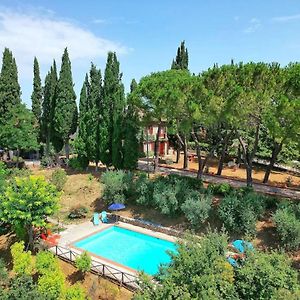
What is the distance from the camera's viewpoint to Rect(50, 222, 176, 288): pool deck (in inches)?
732

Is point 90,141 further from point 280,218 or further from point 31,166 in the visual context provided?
point 280,218

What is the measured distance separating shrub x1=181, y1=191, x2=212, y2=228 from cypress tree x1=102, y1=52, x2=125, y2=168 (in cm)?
1312

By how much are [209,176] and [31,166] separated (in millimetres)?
24882

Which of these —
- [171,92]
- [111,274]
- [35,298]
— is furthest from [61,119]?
[35,298]

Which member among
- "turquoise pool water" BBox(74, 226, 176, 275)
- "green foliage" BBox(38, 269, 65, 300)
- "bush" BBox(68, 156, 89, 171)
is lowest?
"turquoise pool water" BBox(74, 226, 176, 275)

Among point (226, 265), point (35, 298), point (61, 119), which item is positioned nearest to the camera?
point (226, 265)

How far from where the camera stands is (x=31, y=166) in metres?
44.0

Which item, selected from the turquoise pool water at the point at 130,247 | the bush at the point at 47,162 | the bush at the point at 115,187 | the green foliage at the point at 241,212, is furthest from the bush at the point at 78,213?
the bush at the point at 47,162

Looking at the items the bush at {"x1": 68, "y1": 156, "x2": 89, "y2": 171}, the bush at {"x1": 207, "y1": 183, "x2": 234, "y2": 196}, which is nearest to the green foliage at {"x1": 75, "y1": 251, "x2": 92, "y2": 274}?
Answer: the bush at {"x1": 207, "y1": 183, "x2": 234, "y2": 196}

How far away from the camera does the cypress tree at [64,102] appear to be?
39906 mm

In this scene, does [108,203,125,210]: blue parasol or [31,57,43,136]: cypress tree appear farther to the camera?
[31,57,43,136]: cypress tree

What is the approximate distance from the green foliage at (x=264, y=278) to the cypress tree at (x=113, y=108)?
79.1 ft

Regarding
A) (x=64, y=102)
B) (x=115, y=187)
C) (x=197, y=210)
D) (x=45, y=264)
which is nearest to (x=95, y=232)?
(x=115, y=187)

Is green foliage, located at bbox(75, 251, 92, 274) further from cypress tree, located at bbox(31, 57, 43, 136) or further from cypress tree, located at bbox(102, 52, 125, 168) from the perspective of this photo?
cypress tree, located at bbox(31, 57, 43, 136)
